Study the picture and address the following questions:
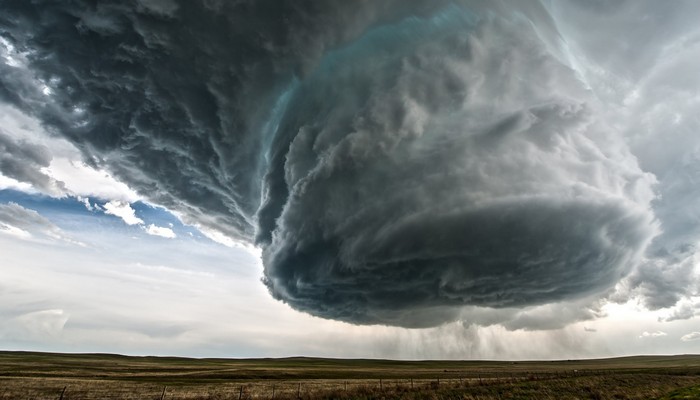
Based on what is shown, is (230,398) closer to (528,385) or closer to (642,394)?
(528,385)

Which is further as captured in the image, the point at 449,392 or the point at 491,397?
the point at 449,392

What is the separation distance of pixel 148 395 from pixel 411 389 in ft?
103

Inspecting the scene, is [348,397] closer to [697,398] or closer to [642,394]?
[697,398]

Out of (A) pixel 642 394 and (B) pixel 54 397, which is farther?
(A) pixel 642 394

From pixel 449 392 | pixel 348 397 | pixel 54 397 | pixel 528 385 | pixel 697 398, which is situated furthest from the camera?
pixel 528 385

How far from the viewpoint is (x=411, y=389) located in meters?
50.5

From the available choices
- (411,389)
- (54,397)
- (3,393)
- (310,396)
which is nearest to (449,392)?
(411,389)

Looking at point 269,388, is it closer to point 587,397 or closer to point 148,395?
point 148,395

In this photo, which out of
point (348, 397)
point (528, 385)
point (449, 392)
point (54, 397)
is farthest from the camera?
point (528, 385)

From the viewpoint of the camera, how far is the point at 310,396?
45.3 m

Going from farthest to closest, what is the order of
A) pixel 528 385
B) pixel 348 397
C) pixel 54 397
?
1. pixel 528 385
2. pixel 348 397
3. pixel 54 397

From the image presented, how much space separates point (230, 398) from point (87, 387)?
21.9 metres

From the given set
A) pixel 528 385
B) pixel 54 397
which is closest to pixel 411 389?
pixel 528 385

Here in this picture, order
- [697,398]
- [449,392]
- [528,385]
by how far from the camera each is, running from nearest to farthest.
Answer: [697,398] < [449,392] < [528,385]
